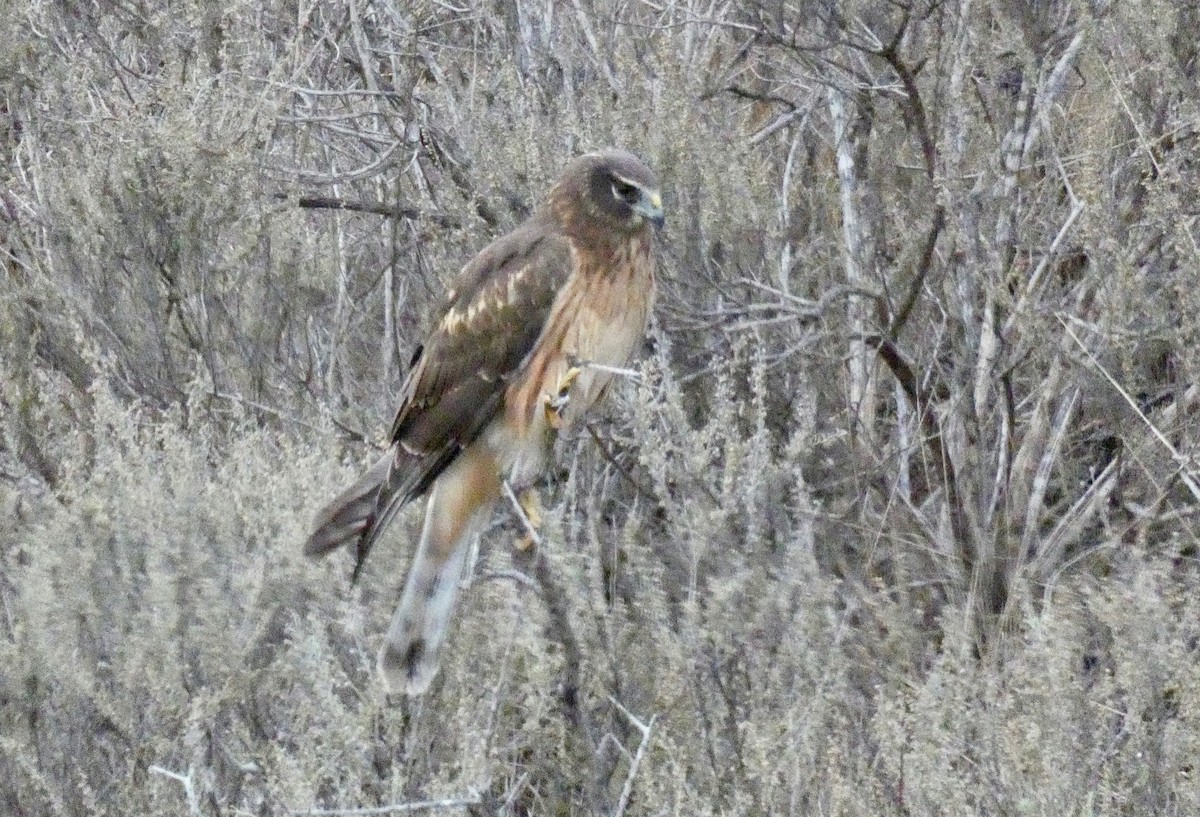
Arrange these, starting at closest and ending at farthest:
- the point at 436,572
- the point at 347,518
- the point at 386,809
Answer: the point at 386,809
the point at 347,518
the point at 436,572

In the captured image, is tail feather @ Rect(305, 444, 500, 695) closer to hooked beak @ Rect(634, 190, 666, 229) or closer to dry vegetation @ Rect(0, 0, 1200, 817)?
dry vegetation @ Rect(0, 0, 1200, 817)

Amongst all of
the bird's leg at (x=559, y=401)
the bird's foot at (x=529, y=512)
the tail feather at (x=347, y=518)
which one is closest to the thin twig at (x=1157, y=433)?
the bird's leg at (x=559, y=401)

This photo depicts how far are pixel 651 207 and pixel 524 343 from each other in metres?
0.45

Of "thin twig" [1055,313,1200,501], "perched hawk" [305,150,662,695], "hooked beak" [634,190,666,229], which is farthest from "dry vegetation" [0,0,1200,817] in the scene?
"hooked beak" [634,190,666,229]

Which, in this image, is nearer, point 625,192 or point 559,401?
point 559,401

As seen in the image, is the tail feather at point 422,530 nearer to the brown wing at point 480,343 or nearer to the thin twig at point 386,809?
the brown wing at point 480,343

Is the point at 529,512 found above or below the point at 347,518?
below

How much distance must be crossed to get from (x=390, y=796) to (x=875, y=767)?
2.89 ft

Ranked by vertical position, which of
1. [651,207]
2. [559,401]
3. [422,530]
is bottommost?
[422,530]

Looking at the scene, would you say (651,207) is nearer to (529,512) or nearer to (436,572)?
(529,512)

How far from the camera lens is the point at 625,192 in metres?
4.64

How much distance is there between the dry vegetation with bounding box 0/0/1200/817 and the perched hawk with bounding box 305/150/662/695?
0.19 m

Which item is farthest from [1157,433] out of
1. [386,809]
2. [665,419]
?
[386,809]

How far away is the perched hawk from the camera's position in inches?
178
